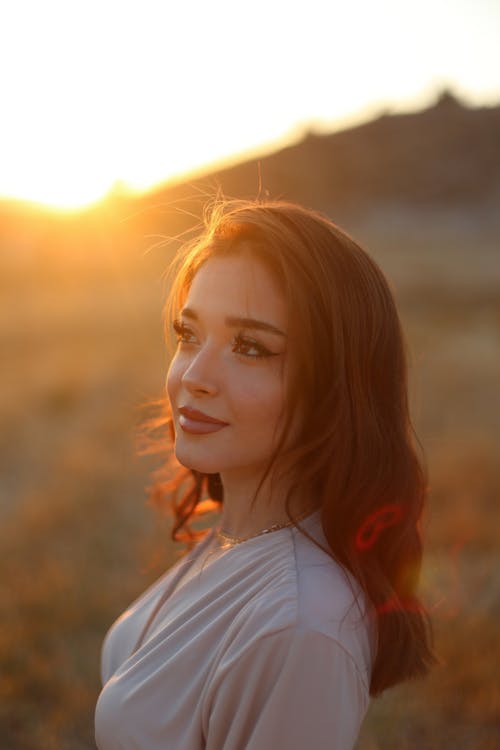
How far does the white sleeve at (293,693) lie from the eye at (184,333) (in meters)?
0.79

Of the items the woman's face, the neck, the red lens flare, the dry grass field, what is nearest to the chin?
the woman's face

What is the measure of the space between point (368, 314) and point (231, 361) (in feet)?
1.11

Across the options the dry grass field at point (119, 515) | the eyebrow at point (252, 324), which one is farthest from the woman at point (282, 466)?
the dry grass field at point (119, 515)

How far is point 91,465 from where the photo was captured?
7.12 m

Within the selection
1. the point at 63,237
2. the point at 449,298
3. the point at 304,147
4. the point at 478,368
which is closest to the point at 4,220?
the point at 63,237

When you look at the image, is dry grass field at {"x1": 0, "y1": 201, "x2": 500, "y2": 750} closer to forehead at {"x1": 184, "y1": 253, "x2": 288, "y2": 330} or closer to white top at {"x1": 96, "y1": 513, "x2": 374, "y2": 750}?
white top at {"x1": 96, "y1": 513, "x2": 374, "y2": 750}

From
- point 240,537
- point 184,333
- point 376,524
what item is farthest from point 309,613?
point 184,333

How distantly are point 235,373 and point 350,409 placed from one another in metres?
0.27

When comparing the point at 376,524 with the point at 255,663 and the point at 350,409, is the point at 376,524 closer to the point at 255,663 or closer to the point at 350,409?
the point at 350,409

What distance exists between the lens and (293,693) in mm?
1220

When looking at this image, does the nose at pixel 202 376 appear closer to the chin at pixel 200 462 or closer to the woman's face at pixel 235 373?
the woman's face at pixel 235 373

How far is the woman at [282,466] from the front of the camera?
1397mm

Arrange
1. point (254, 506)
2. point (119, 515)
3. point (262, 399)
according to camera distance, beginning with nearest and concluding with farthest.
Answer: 1. point (262, 399)
2. point (254, 506)
3. point (119, 515)

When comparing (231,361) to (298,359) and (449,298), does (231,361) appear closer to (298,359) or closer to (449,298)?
(298,359)
